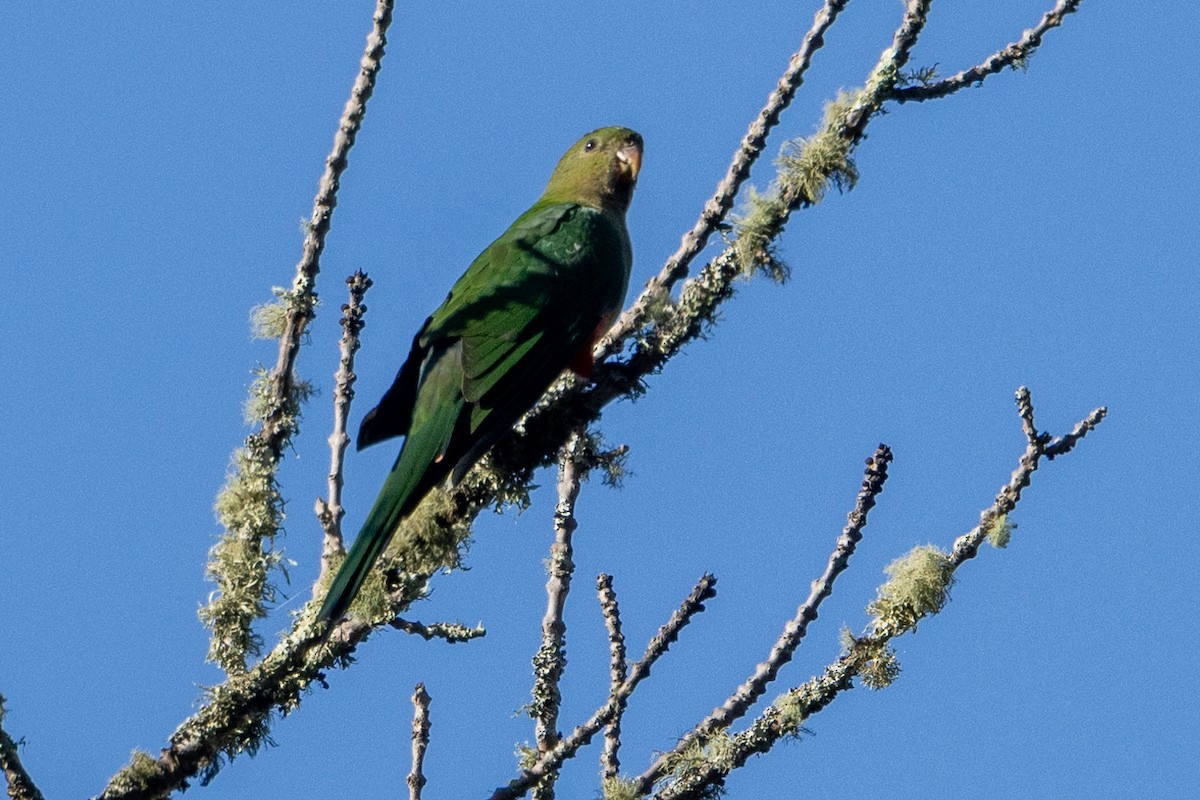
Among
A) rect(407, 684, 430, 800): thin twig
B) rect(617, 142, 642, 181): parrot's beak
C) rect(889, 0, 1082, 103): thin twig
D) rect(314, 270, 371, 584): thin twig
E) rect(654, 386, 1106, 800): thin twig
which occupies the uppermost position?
rect(617, 142, 642, 181): parrot's beak

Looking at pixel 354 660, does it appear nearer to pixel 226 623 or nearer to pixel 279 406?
pixel 226 623

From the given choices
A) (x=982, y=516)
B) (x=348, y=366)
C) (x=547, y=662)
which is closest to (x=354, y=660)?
(x=547, y=662)

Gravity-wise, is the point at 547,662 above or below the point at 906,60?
below

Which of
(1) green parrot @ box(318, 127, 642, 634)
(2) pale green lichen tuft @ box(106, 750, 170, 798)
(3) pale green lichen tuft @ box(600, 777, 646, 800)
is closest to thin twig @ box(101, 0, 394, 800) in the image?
(2) pale green lichen tuft @ box(106, 750, 170, 798)

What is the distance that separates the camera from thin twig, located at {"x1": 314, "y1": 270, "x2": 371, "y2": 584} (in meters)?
4.16

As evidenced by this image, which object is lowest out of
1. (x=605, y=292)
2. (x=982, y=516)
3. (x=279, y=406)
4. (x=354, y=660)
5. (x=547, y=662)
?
(x=982, y=516)

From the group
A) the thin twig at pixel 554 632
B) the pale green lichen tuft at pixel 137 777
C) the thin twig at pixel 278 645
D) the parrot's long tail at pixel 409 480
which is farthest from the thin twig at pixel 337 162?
the pale green lichen tuft at pixel 137 777

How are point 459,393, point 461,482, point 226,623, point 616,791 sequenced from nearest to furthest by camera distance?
point 616,791, point 226,623, point 461,482, point 459,393

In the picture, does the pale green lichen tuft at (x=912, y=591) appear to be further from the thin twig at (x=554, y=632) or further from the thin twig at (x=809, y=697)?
the thin twig at (x=554, y=632)

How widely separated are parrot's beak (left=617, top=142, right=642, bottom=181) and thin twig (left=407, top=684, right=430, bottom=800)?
3.54 metres

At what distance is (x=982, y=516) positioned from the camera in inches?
138

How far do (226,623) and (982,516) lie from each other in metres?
2.11

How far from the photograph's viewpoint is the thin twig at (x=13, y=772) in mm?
Answer: 3061

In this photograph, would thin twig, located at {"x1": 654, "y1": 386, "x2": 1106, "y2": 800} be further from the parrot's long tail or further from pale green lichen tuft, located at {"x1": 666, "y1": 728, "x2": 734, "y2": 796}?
the parrot's long tail
